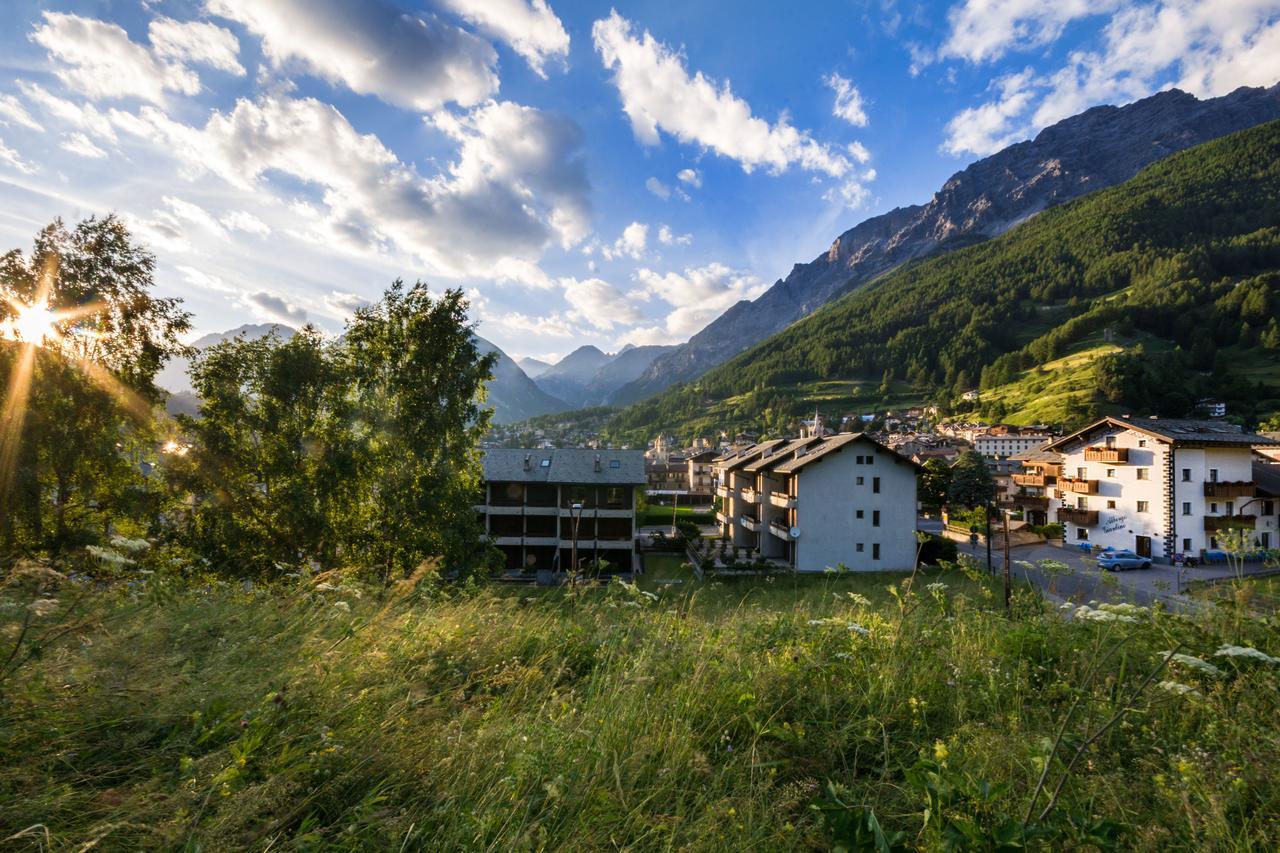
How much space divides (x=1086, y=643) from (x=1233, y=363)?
167966 mm

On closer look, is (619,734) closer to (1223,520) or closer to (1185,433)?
(1185,433)

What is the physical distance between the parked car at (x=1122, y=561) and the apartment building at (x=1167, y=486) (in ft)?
8.74

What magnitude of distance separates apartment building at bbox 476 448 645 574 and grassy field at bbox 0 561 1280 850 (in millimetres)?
28390

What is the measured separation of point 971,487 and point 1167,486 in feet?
62.5

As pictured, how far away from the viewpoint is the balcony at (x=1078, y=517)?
38.5 m

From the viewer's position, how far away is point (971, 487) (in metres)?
53.2

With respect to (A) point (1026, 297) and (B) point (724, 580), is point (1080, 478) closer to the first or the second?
(B) point (724, 580)

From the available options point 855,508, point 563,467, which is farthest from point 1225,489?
point 563,467

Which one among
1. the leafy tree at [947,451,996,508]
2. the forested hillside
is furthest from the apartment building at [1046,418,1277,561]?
the forested hillside

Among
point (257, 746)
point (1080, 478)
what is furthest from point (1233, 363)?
point (257, 746)

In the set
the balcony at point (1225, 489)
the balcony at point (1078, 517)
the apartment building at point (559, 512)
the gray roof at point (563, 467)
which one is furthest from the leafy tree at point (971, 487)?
the apartment building at point (559, 512)

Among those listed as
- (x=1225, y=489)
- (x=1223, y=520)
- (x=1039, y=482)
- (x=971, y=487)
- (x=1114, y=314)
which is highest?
(x=1114, y=314)

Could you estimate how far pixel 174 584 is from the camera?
6.90 m

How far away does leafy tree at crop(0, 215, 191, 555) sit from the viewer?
11.7 metres
